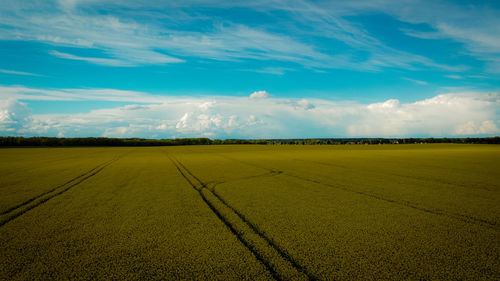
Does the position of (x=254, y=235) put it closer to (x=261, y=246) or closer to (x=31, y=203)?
(x=261, y=246)

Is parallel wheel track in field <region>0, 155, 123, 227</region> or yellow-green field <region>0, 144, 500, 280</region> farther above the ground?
parallel wheel track in field <region>0, 155, 123, 227</region>

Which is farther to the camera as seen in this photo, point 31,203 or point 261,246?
point 31,203

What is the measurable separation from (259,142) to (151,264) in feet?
394

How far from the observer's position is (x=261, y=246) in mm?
6098

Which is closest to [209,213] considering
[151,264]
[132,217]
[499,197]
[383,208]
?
[132,217]

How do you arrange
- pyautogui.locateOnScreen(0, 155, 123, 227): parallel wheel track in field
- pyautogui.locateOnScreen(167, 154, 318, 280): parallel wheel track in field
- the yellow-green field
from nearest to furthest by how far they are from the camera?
pyautogui.locateOnScreen(167, 154, 318, 280): parallel wheel track in field, the yellow-green field, pyautogui.locateOnScreen(0, 155, 123, 227): parallel wheel track in field

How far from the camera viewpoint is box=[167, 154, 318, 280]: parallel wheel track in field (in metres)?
4.91

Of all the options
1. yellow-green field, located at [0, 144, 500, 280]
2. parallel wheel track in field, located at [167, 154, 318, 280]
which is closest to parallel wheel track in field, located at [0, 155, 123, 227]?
yellow-green field, located at [0, 144, 500, 280]

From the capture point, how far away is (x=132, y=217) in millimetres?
8625

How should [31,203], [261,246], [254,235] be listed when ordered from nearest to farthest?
[261,246] → [254,235] → [31,203]

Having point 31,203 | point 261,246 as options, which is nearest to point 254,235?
point 261,246

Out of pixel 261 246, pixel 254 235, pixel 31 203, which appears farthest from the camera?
pixel 31 203

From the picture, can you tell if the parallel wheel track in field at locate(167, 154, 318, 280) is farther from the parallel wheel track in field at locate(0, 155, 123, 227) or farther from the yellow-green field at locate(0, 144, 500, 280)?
the parallel wheel track in field at locate(0, 155, 123, 227)

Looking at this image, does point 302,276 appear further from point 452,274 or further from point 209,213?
point 209,213
